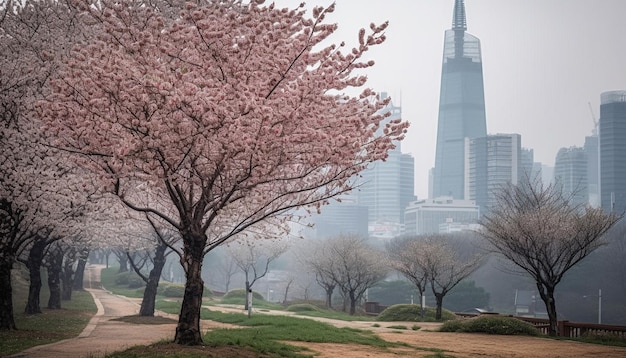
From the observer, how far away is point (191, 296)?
52.2ft

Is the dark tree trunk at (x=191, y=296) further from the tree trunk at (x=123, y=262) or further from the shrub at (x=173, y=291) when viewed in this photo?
the tree trunk at (x=123, y=262)

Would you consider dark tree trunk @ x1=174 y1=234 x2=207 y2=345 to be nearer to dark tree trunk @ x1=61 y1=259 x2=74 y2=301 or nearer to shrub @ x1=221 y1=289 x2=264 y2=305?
dark tree trunk @ x1=61 y1=259 x2=74 y2=301

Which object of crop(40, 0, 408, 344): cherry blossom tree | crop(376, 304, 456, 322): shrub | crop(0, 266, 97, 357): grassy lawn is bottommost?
crop(376, 304, 456, 322): shrub

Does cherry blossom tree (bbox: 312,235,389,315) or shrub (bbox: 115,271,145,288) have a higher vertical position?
cherry blossom tree (bbox: 312,235,389,315)

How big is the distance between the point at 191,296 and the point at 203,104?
538 centimetres

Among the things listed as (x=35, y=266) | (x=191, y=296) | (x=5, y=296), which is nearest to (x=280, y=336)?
(x=191, y=296)

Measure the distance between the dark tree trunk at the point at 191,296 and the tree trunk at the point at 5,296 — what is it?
1049 centimetres

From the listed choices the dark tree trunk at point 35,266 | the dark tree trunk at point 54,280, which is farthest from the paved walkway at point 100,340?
the dark tree trunk at point 54,280

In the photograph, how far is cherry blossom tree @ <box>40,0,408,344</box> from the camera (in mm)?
14039

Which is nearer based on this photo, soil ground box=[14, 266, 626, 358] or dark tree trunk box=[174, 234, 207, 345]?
dark tree trunk box=[174, 234, 207, 345]

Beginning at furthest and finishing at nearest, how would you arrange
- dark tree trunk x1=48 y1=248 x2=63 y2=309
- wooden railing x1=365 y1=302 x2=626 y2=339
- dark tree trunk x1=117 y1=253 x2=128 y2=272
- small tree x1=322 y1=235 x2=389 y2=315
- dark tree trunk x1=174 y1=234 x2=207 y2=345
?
dark tree trunk x1=117 y1=253 x2=128 y2=272
small tree x1=322 y1=235 x2=389 y2=315
dark tree trunk x1=48 y1=248 x2=63 y2=309
wooden railing x1=365 y1=302 x2=626 y2=339
dark tree trunk x1=174 y1=234 x2=207 y2=345

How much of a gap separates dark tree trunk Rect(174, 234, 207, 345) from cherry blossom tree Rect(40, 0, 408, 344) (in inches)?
1.1

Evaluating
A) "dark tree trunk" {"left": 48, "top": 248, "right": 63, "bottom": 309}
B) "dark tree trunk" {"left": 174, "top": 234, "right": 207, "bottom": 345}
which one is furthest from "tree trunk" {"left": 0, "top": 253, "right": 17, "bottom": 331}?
"dark tree trunk" {"left": 48, "top": 248, "right": 63, "bottom": 309}

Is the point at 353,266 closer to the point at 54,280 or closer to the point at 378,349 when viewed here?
the point at 54,280
